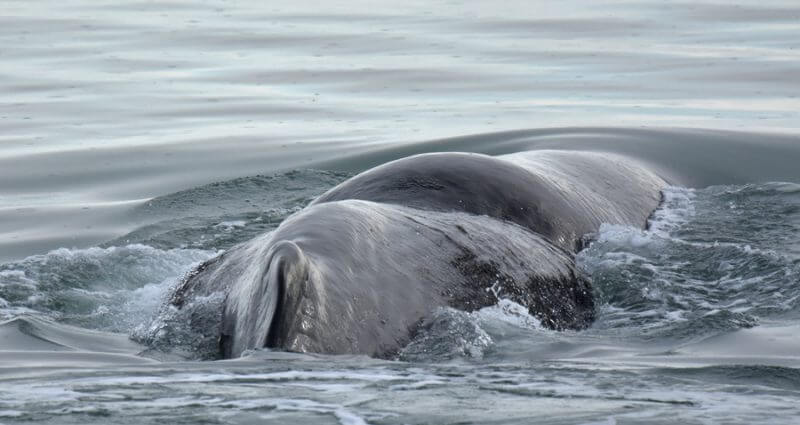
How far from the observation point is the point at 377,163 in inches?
470

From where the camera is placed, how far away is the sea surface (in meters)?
4.32

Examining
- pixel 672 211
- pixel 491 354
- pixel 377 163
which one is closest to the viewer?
pixel 491 354

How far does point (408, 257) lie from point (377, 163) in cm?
655

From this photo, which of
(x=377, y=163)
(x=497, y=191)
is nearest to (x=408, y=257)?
(x=497, y=191)

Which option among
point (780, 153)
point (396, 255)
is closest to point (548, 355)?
point (396, 255)

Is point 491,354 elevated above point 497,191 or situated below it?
below

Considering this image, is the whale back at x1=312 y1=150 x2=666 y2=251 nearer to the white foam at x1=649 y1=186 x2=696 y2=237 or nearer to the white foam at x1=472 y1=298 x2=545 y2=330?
the white foam at x1=649 y1=186 x2=696 y2=237

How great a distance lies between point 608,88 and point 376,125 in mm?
3170

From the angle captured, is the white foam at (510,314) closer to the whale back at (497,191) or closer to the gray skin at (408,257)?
the gray skin at (408,257)

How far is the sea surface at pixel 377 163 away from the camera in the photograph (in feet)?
14.2

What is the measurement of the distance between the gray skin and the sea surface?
0.14m

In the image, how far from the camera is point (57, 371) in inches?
186

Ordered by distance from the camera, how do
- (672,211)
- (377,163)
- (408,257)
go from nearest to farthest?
(408,257)
(672,211)
(377,163)

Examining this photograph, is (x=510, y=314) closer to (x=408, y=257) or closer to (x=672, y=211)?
(x=408, y=257)
